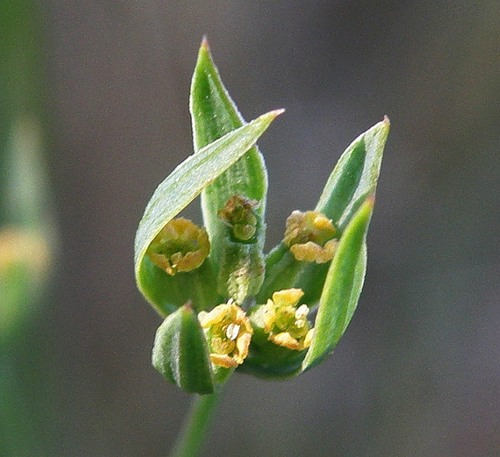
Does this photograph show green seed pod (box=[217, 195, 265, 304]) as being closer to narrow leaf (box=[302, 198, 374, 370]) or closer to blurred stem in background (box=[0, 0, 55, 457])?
narrow leaf (box=[302, 198, 374, 370])

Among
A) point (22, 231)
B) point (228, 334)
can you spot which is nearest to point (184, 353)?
point (228, 334)

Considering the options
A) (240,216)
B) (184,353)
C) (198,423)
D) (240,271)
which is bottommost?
(198,423)

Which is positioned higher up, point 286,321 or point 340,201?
point 340,201

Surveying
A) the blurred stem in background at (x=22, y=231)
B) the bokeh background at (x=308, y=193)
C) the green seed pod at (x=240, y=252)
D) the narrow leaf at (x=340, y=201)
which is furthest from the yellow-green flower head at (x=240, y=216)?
the bokeh background at (x=308, y=193)

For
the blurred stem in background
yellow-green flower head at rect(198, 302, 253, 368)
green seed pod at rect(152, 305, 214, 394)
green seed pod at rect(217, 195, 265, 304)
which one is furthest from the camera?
the blurred stem in background

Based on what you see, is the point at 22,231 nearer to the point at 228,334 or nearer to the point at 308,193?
the point at 228,334

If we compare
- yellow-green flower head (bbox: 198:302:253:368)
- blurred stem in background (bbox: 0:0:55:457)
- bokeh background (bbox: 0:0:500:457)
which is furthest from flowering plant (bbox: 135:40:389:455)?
bokeh background (bbox: 0:0:500:457)

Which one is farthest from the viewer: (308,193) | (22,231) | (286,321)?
(308,193)
